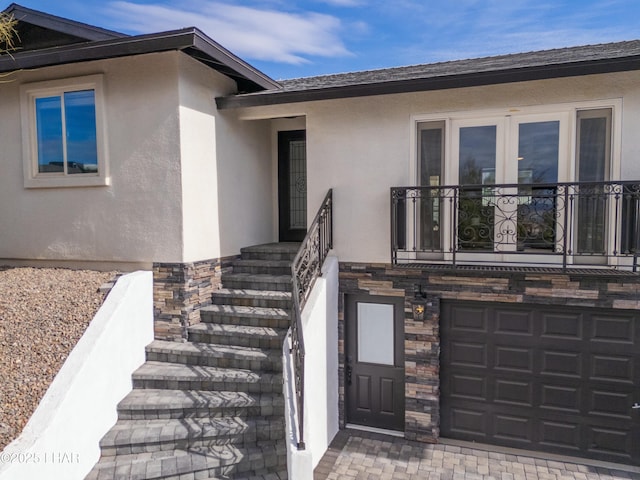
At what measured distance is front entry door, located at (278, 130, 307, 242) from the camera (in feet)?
28.6

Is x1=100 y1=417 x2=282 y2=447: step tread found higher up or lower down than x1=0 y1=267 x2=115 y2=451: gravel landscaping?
lower down

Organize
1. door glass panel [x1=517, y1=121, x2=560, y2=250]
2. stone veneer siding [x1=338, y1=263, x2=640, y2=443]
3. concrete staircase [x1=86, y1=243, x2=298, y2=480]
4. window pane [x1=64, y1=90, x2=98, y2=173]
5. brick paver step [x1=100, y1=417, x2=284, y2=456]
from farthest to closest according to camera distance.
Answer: window pane [x1=64, y1=90, x2=98, y2=173] < door glass panel [x1=517, y1=121, x2=560, y2=250] < stone veneer siding [x1=338, y1=263, x2=640, y2=443] < brick paver step [x1=100, y1=417, x2=284, y2=456] < concrete staircase [x1=86, y1=243, x2=298, y2=480]

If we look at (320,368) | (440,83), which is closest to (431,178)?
(440,83)

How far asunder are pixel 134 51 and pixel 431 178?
4935 mm

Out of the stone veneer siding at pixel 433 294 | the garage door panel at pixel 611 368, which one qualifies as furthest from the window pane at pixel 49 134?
the garage door panel at pixel 611 368

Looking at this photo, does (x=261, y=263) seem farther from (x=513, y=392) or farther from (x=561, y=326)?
(x=561, y=326)

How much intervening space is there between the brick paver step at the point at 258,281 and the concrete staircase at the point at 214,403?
3 cm

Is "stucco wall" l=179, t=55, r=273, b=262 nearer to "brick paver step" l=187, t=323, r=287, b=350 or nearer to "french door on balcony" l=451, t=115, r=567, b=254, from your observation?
"brick paver step" l=187, t=323, r=287, b=350

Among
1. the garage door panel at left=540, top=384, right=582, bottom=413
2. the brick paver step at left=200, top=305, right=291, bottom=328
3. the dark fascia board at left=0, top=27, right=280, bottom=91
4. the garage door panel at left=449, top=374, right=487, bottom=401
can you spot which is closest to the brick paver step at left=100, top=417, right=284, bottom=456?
the brick paver step at left=200, top=305, right=291, bottom=328

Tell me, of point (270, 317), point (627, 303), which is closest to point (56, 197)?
point (270, 317)

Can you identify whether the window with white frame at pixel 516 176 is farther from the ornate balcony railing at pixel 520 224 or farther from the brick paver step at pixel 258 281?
the brick paver step at pixel 258 281

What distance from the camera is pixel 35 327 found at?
18.2ft

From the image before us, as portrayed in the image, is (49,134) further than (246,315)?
Yes

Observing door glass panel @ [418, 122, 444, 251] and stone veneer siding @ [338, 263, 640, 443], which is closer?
stone veneer siding @ [338, 263, 640, 443]
